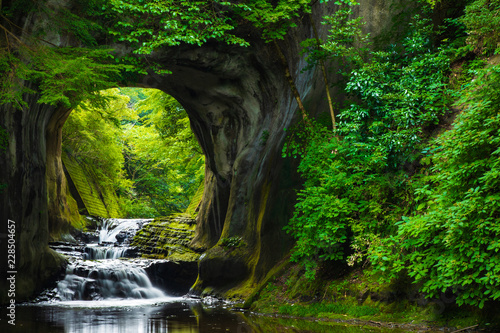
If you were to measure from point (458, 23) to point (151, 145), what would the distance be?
15.3m

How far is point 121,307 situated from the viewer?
11414 mm

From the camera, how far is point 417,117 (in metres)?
8.12

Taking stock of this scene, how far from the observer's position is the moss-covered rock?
18.2 metres

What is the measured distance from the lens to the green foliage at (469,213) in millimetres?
5406

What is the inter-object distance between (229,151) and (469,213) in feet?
40.8

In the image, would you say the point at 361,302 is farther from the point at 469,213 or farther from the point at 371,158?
the point at 469,213

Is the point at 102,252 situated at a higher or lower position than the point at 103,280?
higher

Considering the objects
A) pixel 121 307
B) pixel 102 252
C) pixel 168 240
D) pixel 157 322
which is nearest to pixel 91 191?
pixel 168 240

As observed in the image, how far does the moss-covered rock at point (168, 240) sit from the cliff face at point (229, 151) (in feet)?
2.59

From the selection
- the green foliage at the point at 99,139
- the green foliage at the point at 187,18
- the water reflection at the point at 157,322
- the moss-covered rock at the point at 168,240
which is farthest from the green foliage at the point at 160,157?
the water reflection at the point at 157,322

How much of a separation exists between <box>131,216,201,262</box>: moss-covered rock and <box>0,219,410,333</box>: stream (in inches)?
29.0

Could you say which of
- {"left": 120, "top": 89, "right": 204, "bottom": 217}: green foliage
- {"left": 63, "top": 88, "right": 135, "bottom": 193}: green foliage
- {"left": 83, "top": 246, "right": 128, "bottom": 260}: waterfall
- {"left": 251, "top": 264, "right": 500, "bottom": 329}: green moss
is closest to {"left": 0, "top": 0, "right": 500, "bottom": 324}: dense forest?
{"left": 251, "top": 264, "right": 500, "bottom": 329}: green moss

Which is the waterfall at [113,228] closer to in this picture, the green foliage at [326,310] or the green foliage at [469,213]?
the green foliage at [326,310]

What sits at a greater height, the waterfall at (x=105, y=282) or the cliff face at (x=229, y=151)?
the cliff face at (x=229, y=151)
